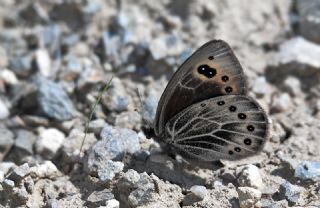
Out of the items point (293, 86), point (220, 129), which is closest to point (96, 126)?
point (220, 129)

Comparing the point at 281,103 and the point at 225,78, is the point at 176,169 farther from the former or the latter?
the point at 281,103

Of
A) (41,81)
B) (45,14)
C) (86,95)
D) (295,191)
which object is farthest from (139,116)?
(45,14)

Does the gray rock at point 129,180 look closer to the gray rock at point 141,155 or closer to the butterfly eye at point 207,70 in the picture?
the gray rock at point 141,155

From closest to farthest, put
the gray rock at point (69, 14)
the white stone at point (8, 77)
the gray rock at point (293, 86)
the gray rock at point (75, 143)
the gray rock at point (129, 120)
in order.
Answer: the gray rock at point (75, 143) < the gray rock at point (129, 120) < the gray rock at point (293, 86) < the white stone at point (8, 77) < the gray rock at point (69, 14)

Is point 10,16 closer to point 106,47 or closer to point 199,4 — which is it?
point 106,47

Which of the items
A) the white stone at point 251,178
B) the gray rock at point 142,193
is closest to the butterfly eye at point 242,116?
the white stone at point 251,178
